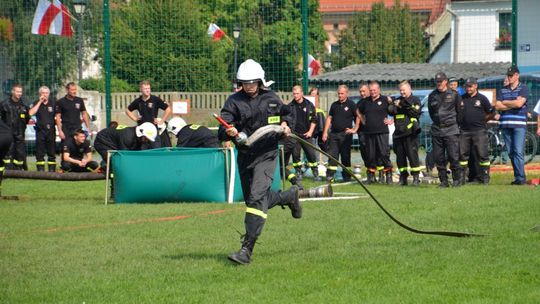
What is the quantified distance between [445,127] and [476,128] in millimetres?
908

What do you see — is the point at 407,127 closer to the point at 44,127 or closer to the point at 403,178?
the point at 403,178

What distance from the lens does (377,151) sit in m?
19.9

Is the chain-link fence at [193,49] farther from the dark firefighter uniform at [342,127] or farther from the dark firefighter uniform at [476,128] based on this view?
the dark firefighter uniform at [476,128]

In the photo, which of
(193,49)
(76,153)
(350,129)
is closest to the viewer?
(76,153)

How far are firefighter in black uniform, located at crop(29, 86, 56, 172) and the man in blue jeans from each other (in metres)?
9.64

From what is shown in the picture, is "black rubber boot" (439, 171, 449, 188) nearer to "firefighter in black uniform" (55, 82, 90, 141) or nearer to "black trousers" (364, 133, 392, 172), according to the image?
"black trousers" (364, 133, 392, 172)

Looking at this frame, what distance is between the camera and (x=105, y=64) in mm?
23781

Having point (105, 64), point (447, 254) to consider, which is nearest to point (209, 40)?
point (105, 64)

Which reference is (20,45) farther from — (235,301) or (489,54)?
(235,301)

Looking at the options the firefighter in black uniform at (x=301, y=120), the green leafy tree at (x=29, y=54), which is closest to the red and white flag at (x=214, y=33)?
the green leafy tree at (x=29, y=54)

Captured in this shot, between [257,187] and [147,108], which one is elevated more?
[147,108]

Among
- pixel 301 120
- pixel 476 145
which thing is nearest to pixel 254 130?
pixel 476 145

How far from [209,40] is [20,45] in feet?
16.1

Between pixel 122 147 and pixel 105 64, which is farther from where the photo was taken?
pixel 105 64
